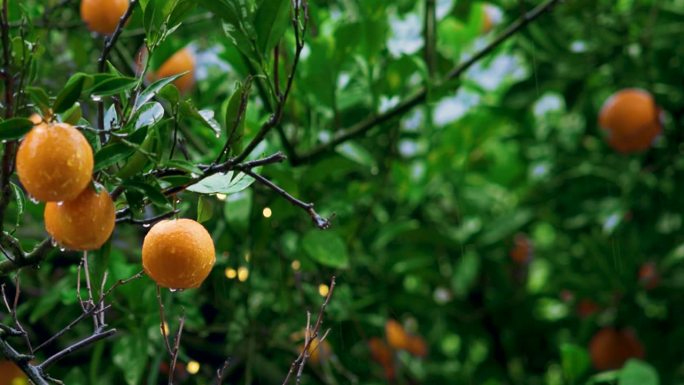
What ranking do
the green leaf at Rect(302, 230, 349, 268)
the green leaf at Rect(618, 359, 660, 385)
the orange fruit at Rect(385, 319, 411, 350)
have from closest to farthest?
the green leaf at Rect(302, 230, 349, 268) → the green leaf at Rect(618, 359, 660, 385) → the orange fruit at Rect(385, 319, 411, 350)

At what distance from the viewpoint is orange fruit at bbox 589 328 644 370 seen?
70.3 inches

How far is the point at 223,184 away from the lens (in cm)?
72

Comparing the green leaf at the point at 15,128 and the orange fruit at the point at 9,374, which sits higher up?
the green leaf at the point at 15,128

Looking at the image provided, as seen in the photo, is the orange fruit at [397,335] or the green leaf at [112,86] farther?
the orange fruit at [397,335]

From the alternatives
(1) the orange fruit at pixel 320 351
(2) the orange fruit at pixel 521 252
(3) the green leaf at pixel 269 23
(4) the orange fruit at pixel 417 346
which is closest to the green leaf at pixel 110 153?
(3) the green leaf at pixel 269 23

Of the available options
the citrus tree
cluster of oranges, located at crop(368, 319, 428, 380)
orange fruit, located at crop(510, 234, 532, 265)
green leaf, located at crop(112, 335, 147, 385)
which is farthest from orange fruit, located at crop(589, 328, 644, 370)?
green leaf, located at crop(112, 335, 147, 385)

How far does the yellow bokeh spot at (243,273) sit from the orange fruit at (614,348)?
79 centimetres

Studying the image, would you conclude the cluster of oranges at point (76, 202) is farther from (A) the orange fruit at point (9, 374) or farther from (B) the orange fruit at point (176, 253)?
(A) the orange fruit at point (9, 374)

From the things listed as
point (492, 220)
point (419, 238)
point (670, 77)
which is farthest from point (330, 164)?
point (670, 77)

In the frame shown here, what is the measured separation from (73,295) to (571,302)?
1.11 metres

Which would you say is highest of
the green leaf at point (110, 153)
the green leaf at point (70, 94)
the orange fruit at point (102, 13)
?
the green leaf at point (70, 94)

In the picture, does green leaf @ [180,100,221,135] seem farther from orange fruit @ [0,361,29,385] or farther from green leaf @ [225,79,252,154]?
orange fruit @ [0,361,29,385]

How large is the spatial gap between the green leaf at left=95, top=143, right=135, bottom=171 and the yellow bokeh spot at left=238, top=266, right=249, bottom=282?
1.98 ft

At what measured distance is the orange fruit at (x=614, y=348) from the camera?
1.78 metres
